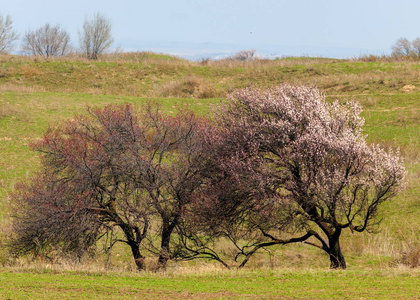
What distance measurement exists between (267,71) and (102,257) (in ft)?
159

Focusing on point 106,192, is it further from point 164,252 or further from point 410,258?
point 410,258

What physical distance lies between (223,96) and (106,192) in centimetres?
3556

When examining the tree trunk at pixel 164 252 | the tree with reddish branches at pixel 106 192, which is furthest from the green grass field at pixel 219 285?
the tree with reddish branches at pixel 106 192

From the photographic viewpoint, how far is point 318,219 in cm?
1938

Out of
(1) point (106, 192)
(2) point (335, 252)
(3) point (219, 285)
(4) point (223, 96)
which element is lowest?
(2) point (335, 252)

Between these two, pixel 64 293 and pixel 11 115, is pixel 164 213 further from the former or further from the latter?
pixel 11 115

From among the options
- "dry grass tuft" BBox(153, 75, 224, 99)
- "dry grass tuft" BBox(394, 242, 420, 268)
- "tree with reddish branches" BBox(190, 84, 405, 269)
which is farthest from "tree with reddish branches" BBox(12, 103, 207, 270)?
"dry grass tuft" BBox(153, 75, 224, 99)

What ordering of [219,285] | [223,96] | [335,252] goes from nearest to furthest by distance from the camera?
[219,285]
[335,252]
[223,96]

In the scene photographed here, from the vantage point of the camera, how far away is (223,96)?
176ft

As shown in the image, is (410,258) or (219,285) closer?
(219,285)

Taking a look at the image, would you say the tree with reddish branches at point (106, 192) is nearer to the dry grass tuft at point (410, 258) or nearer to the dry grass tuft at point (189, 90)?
the dry grass tuft at point (410, 258)

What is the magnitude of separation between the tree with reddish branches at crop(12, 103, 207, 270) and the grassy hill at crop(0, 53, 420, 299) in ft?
7.98

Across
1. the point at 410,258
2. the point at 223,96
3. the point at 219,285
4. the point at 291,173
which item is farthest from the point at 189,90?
the point at 219,285

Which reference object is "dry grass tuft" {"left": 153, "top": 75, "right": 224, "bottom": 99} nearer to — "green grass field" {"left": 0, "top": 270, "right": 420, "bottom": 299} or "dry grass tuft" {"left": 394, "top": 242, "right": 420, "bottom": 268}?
"dry grass tuft" {"left": 394, "top": 242, "right": 420, "bottom": 268}
